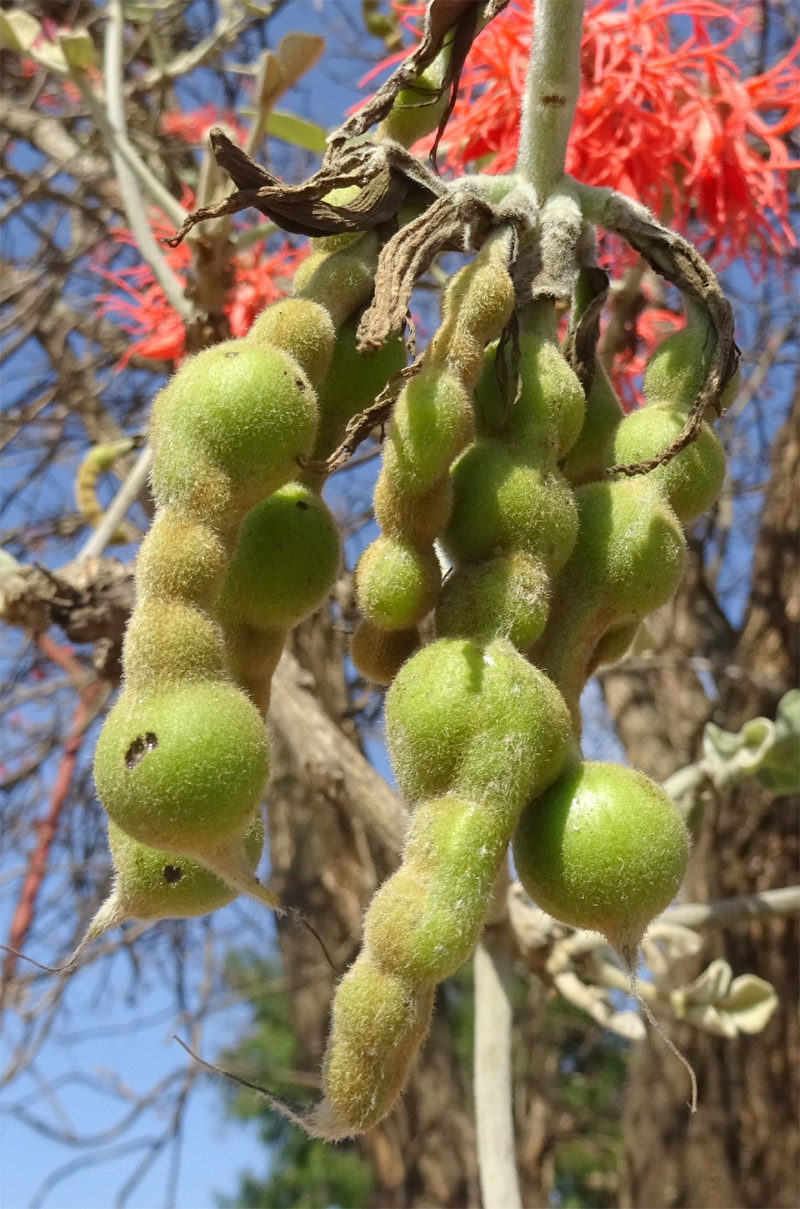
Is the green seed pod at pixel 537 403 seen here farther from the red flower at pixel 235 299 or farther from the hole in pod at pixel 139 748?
the red flower at pixel 235 299

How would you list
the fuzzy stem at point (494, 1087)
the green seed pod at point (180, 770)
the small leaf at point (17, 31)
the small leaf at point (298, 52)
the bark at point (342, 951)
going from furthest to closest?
1. the bark at point (342, 951)
2. the small leaf at point (17, 31)
3. the small leaf at point (298, 52)
4. the fuzzy stem at point (494, 1087)
5. the green seed pod at point (180, 770)

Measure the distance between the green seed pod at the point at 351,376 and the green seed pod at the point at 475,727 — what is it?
218 millimetres

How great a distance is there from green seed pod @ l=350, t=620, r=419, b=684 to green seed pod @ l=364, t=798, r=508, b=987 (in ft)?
0.50

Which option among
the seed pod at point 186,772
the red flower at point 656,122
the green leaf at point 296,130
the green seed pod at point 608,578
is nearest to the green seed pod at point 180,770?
the seed pod at point 186,772

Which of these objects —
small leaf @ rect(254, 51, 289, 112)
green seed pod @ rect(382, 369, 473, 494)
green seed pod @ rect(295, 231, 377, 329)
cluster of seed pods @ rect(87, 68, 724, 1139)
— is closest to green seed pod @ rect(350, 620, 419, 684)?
cluster of seed pods @ rect(87, 68, 724, 1139)

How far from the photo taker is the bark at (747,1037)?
3010 mm

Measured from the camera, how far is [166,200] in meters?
1.86

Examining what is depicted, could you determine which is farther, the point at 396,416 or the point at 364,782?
the point at 364,782

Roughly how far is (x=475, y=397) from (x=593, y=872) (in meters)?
0.32

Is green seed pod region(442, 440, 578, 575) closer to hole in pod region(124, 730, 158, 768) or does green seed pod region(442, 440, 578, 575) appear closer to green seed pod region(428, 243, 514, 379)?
green seed pod region(428, 243, 514, 379)

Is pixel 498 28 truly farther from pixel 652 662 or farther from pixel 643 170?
pixel 652 662

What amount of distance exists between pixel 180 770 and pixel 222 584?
0.14 metres

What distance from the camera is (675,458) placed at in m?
0.83

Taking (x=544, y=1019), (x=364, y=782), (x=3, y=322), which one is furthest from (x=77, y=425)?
Answer: (x=544, y=1019)
